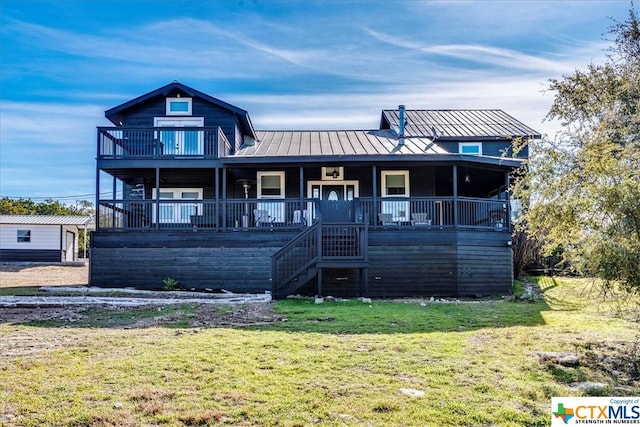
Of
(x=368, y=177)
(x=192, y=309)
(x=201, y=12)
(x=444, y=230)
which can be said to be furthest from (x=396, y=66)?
(x=192, y=309)

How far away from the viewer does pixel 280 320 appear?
8.70m

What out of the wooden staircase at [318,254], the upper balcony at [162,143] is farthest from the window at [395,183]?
the upper balcony at [162,143]

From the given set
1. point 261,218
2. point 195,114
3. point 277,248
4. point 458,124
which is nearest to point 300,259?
point 277,248

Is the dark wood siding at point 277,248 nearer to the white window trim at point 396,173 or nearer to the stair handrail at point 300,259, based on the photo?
the stair handrail at point 300,259

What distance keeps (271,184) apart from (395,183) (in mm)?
4243

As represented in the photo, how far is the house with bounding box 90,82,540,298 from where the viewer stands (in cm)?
1417

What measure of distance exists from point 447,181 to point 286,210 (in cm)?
601

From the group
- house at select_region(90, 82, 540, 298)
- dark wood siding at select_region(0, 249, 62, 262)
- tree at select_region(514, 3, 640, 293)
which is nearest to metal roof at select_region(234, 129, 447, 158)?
house at select_region(90, 82, 540, 298)

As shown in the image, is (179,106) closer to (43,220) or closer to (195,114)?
(195,114)

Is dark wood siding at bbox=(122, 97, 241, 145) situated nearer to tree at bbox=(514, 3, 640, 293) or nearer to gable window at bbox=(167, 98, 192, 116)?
gable window at bbox=(167, 98, 192, 116)

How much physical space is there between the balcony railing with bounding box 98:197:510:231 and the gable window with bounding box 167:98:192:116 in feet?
11.3

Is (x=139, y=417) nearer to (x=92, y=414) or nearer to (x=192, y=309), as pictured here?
(x=92, y=414)

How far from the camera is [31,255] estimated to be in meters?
27.3

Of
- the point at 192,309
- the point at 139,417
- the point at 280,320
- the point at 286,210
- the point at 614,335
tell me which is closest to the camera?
the point at 139,417
